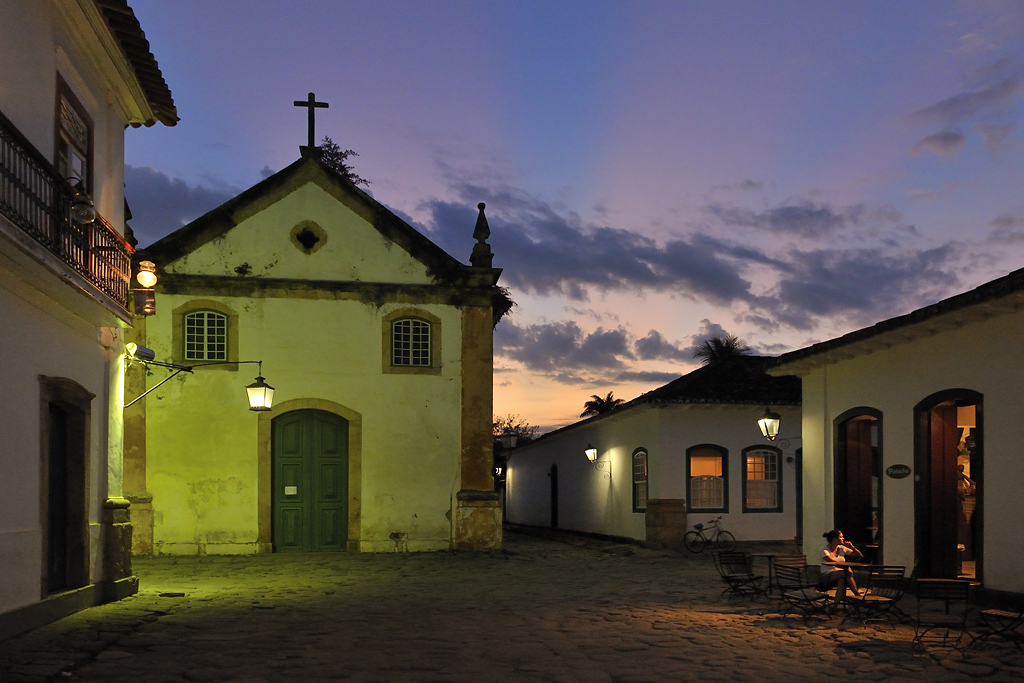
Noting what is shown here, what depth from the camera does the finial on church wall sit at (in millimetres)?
19641

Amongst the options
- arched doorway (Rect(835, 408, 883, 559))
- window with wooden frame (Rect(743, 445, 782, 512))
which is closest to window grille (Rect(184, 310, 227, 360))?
arched doorway (Rect(835, 408, 883, 559))

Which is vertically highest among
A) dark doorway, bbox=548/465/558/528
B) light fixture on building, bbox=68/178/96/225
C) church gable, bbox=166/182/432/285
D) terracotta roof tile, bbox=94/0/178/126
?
terracotta roof tile, bbox=94/0/178/126

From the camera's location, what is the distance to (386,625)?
9.99m

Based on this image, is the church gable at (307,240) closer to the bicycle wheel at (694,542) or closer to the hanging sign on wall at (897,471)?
the bicycle wheel at (694,542)

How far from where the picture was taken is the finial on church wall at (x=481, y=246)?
19641mm

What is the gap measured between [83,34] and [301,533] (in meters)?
10.7

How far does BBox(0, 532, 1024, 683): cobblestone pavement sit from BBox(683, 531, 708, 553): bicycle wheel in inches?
236

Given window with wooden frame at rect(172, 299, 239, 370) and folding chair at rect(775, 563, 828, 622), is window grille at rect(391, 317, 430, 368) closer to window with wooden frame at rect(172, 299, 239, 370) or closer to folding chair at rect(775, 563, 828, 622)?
window with wooden frame at rect(172, 299, 239, 370)

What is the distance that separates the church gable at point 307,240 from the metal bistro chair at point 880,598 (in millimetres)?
11215

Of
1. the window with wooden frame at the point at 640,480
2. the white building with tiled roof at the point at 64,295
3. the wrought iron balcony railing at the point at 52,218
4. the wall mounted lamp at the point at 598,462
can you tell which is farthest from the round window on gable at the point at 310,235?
the wall mounted lamp at the point at 598,462

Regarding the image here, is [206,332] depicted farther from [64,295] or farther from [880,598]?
[880,598]

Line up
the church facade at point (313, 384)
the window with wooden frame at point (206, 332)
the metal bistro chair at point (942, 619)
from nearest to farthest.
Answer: the metal bistro chair at point (942, 619), the church facade at point (313, 384), the window with wooden frame at point (206, 332)

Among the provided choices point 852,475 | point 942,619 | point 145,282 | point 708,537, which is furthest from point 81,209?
point 708,537

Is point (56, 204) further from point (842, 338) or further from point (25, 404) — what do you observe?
point (842, 338)
